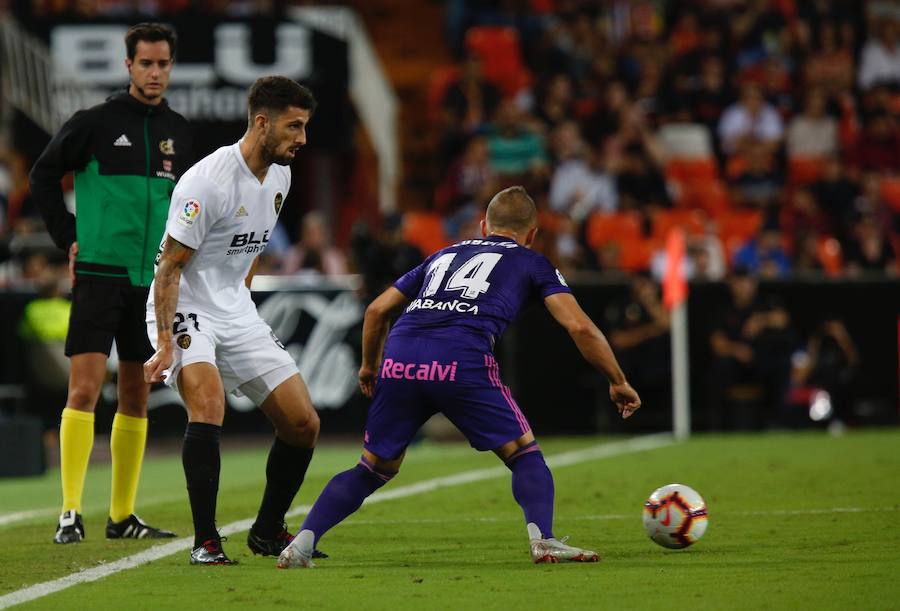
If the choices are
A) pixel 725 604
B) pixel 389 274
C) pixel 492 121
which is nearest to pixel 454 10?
pixel 492 121

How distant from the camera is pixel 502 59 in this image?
2248 centimetres

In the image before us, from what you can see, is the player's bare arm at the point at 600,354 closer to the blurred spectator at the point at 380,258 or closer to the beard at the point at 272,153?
the beard at the point at 272,153

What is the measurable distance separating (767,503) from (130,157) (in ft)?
13.5

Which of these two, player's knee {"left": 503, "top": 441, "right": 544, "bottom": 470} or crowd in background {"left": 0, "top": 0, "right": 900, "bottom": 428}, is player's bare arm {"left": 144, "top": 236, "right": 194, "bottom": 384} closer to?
player's knee {"left": 503, "top": 441, "right": 544, "bottom": 470}

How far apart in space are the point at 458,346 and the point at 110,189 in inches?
91.9

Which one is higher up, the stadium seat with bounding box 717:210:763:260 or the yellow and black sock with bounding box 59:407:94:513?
the stadium seat with bounding box 717:210:763:260

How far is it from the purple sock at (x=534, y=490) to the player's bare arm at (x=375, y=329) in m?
0.75

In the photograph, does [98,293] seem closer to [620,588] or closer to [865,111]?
[620,588]

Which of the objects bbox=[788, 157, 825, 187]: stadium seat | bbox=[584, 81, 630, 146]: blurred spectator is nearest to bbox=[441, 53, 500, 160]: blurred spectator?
bbox=[584, 81, 630, 146]: blurred spectator

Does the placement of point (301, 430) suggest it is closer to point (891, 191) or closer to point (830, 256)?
point (830, 256)

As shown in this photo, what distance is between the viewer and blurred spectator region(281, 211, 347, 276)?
1730cm

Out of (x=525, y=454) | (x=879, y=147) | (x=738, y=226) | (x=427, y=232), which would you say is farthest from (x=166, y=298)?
(x=879, y=147)

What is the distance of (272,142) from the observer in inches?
280

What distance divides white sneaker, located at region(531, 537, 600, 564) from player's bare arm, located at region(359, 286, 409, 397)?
3.28 feet
